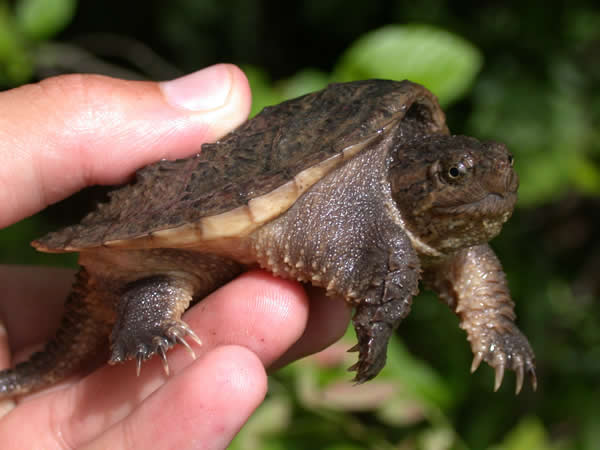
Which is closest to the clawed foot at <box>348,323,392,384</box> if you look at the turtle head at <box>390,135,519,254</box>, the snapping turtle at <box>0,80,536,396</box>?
the snapping turtle at <box>0,80,536,396</box>

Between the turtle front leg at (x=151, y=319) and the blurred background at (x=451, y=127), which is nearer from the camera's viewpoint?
the turtle front leg at (x=151, y=319)

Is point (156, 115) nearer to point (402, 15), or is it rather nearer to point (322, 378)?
point (322, 378)

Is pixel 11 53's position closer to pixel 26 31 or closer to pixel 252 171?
pixel 26 31

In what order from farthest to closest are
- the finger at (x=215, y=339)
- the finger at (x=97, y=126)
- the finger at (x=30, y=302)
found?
the finger at (x=30, y=302) < the finger at (x=97, y=126) < the finger at (x=215, y=339)

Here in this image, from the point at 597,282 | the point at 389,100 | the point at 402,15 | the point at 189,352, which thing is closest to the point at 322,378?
the point at 189,352

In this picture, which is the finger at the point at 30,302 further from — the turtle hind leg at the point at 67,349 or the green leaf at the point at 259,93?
the green leaf at the point at 259,93

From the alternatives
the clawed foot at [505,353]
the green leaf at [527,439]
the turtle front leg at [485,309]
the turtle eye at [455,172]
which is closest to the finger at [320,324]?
the turtle front leg at [485,309]
